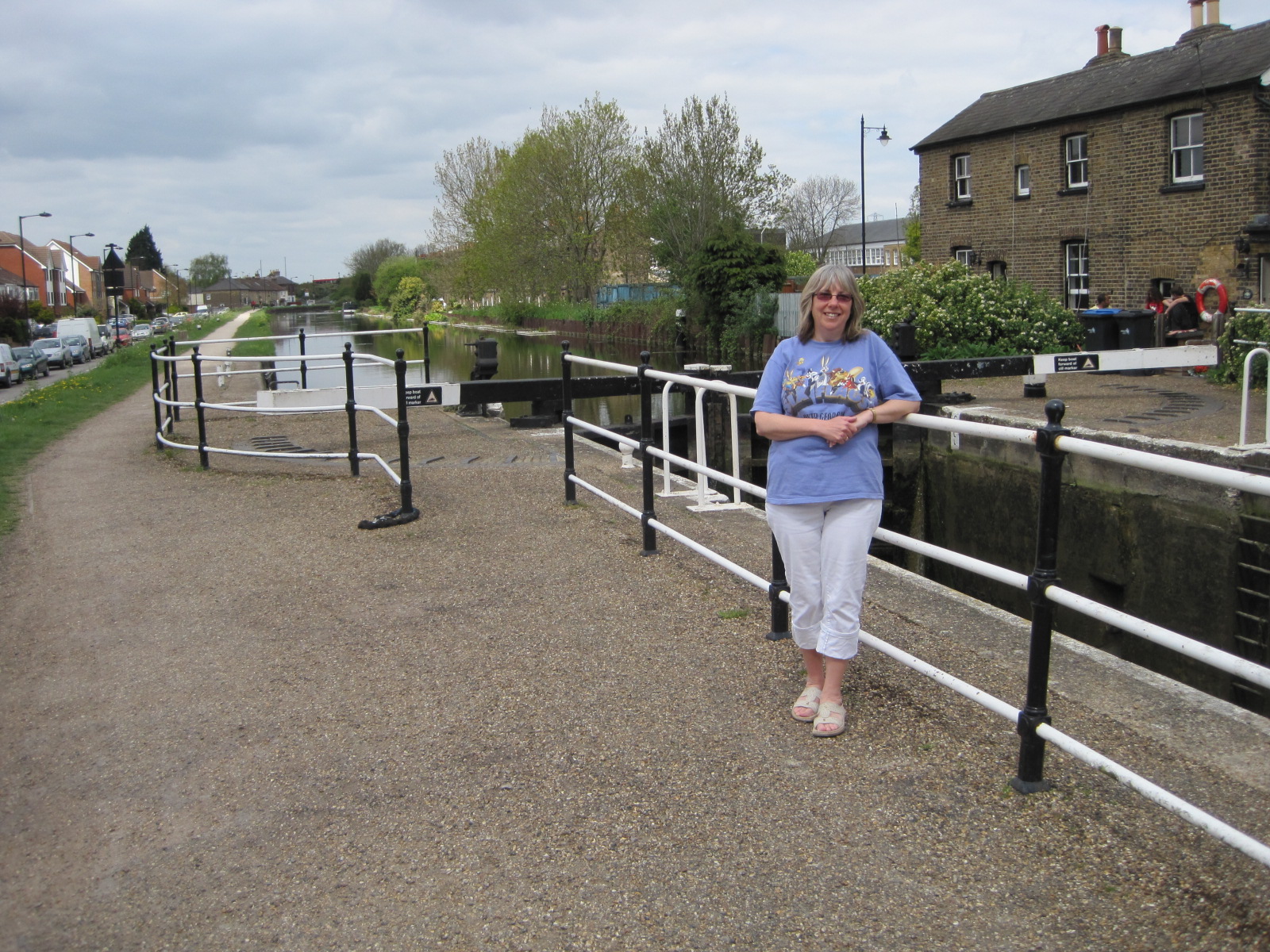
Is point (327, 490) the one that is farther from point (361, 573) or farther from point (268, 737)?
point (268, 737)

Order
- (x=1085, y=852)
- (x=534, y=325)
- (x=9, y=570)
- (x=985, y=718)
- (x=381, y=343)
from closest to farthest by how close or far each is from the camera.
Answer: (x=1085, y=852), (x=985, y=718), (x=9, y=570), (x=381, y=343), (x=534, y=325)

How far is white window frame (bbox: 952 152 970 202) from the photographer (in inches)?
1228

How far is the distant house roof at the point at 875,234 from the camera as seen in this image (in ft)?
332

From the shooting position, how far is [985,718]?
4137 millimetres

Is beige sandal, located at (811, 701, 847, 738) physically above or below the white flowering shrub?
below

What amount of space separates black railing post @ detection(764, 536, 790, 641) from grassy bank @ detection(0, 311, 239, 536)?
21.6 feet

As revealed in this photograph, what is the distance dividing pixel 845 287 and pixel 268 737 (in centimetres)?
285

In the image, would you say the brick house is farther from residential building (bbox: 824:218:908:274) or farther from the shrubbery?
residential building (bbox: 824:218:908:274)

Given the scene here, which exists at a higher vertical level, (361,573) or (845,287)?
(845,287)

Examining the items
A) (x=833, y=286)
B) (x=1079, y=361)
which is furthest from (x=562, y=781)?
(x=1079, y=361)

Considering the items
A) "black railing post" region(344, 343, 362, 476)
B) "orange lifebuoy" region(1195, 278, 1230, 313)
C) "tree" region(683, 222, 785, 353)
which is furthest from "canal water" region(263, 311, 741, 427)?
"orange lifebuoy" region(1195, 278, 1230, 313)

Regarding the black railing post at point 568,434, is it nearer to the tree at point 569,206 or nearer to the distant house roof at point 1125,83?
the distant house roof at point 1125,83

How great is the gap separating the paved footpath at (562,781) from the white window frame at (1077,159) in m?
24.4

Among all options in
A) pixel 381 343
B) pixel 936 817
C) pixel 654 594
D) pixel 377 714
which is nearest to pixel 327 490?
pixel 654 594
